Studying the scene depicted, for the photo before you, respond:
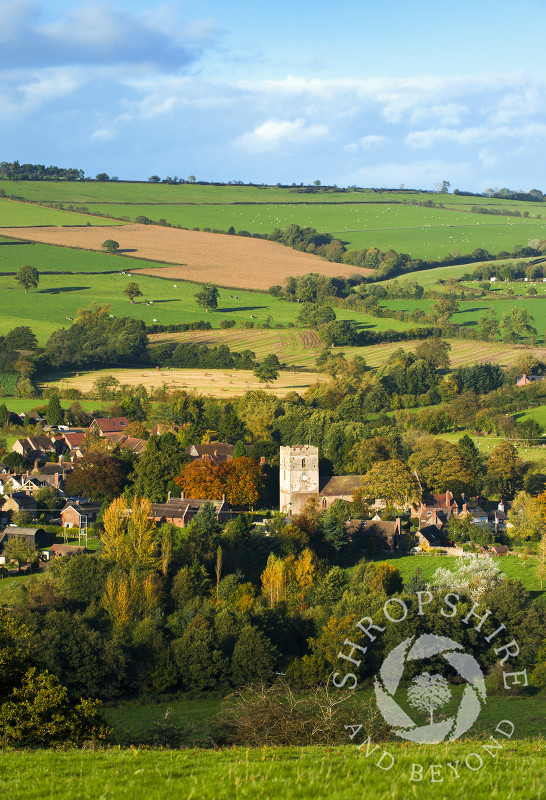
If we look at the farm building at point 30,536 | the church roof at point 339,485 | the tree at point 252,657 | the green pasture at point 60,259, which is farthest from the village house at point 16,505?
the green pasture at point 60,259

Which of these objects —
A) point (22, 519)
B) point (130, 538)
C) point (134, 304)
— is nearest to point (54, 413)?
point (22, 519)

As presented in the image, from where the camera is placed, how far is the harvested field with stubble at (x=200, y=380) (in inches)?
3201

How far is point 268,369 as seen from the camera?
84312mm

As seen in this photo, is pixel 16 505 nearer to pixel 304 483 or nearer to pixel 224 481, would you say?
pixel 224 481

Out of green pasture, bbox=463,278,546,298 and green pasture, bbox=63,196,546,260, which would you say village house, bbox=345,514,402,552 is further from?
green pasture, bbox=63,196,546,260

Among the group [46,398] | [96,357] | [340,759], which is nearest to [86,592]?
[340,759]

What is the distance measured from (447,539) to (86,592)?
1914 cm

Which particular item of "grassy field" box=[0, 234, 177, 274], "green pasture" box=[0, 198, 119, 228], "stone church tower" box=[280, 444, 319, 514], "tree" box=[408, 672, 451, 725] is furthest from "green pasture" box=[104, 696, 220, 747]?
"green pasture" box=[0, 198, 119, 228]

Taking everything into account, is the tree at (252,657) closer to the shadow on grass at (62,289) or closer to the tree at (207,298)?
the tree at (207,298)

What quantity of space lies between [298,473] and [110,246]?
74196 mm

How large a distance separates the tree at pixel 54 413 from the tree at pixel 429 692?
43.6m

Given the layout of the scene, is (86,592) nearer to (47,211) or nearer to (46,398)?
(46,398)

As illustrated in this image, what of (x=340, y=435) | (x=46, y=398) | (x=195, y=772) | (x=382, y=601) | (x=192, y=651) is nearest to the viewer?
(x=195, y=772)

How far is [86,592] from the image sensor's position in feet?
144
